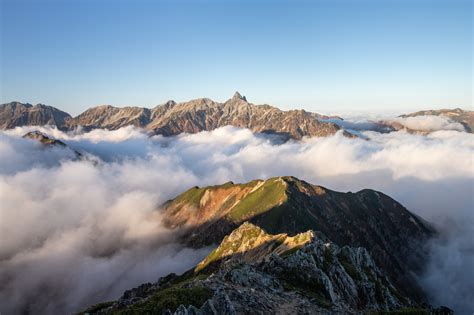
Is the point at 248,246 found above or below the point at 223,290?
below

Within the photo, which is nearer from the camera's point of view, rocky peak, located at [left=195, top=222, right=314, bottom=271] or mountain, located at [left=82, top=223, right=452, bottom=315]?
mountain, located at [left=82, top=223, right=452, bottom=315]

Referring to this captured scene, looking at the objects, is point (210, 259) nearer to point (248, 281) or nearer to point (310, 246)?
point (310, 246)

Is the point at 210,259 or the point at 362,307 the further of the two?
the point at 210,259

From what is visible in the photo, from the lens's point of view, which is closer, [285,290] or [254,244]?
[285,290]

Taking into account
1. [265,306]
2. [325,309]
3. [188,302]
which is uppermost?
[188,302]

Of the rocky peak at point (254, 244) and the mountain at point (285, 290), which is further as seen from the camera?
the rocky peak at point (254, 244)

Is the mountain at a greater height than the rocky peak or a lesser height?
greater

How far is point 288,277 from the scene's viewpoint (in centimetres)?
7862

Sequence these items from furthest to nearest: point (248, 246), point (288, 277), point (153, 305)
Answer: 1. point (248, 246)
2. point (288, 277)
3. point (153, 305)

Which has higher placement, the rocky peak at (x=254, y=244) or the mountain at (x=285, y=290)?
the mountain at (x=285, y=290)

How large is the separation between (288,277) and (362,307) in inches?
1124

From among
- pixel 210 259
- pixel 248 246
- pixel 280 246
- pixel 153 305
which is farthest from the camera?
pixel 210 259

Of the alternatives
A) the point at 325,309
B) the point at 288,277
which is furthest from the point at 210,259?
the point at 325,309

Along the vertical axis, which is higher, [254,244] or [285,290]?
[285,290]
